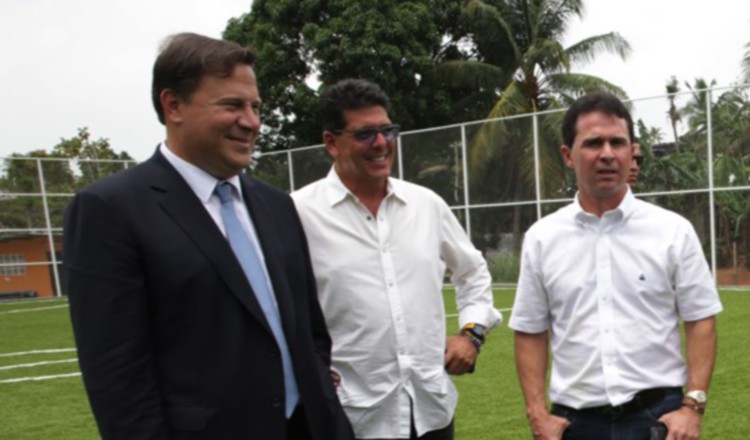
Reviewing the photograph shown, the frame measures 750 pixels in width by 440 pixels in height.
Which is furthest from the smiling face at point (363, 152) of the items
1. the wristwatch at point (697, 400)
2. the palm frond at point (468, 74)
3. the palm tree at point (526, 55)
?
the palm frond at point (468, 74)

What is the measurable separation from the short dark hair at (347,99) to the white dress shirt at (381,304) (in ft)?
0.68

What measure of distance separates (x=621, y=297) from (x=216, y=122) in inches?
50.6

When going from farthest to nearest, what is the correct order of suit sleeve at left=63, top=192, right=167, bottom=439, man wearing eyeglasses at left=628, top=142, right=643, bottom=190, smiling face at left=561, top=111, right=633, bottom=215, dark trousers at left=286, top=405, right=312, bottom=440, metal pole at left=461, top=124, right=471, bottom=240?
1. metal pole at left=461, top=124, right=471, bottom=240
2. man wearing eyeglasses at left=628, top=142, right=643, bottom=190
3. smiling face at left=561, top=111, right=633, bottom=215
4. dark trousers at left=286, top=405, right=312, bottom=440
5. suit sleeve at left=63, top=192, right=167, bottom=439

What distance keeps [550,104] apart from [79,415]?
17.7 m

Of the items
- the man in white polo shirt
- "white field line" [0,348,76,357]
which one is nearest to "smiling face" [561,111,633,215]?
the man in white polo shirt

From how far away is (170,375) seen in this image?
209cm

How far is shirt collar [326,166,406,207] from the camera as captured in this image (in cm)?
308

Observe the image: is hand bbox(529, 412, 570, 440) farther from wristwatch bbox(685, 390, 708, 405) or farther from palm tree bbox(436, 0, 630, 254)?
palm tree bbox(436, 0, 630, 254)

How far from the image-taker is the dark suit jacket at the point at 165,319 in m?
1.99

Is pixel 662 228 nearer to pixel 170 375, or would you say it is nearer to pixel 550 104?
pixel 170 375

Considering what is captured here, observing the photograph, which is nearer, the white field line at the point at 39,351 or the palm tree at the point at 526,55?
the white field line at the point at 39,351

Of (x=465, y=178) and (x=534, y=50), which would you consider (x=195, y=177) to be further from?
(x=534, y=50)

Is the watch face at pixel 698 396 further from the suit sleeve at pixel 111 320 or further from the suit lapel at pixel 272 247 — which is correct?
the suit sleeve at pixel 111 320

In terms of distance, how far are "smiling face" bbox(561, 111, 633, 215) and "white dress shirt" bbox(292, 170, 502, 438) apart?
702mm
